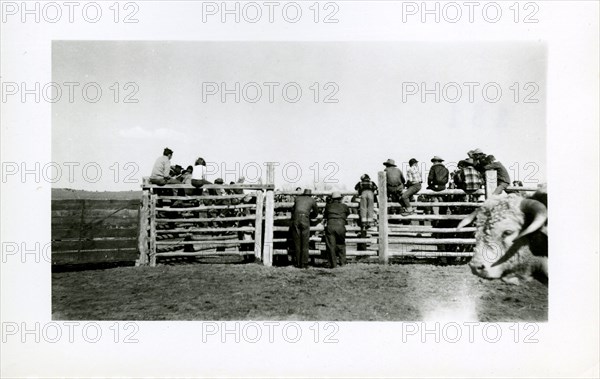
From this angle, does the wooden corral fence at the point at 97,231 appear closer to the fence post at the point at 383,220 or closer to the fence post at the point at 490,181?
the fence post at the point at 383,220

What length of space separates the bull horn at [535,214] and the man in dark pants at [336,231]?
254cm

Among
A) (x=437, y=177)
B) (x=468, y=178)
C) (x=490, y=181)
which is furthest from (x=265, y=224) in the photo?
(x=490, y=181)

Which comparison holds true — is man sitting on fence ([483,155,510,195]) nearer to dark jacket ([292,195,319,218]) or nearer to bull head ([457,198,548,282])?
bull head ([457,198,548,282])

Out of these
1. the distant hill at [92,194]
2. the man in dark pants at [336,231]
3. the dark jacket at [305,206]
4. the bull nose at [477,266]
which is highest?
the distant hill at [92,194]

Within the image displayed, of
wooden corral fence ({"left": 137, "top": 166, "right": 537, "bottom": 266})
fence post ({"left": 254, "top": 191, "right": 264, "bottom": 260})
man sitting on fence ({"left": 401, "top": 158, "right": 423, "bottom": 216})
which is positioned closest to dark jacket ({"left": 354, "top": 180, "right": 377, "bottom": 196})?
wooden corral fence ({"left": 137, "top": 166, "right": 537, "bottom": 266})

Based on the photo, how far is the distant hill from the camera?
4766mm

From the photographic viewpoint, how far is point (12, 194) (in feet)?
14.5

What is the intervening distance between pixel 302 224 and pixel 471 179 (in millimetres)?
2716

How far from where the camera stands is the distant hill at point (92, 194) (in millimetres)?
4766

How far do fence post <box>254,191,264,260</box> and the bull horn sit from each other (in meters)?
3.90

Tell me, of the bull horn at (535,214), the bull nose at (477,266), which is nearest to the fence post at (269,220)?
the bull nose at (477,266)

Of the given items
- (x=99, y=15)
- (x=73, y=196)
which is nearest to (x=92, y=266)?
(x=73, y=196)

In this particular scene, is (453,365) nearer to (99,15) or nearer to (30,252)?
(30,252)

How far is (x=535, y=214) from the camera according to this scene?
4691 mm
